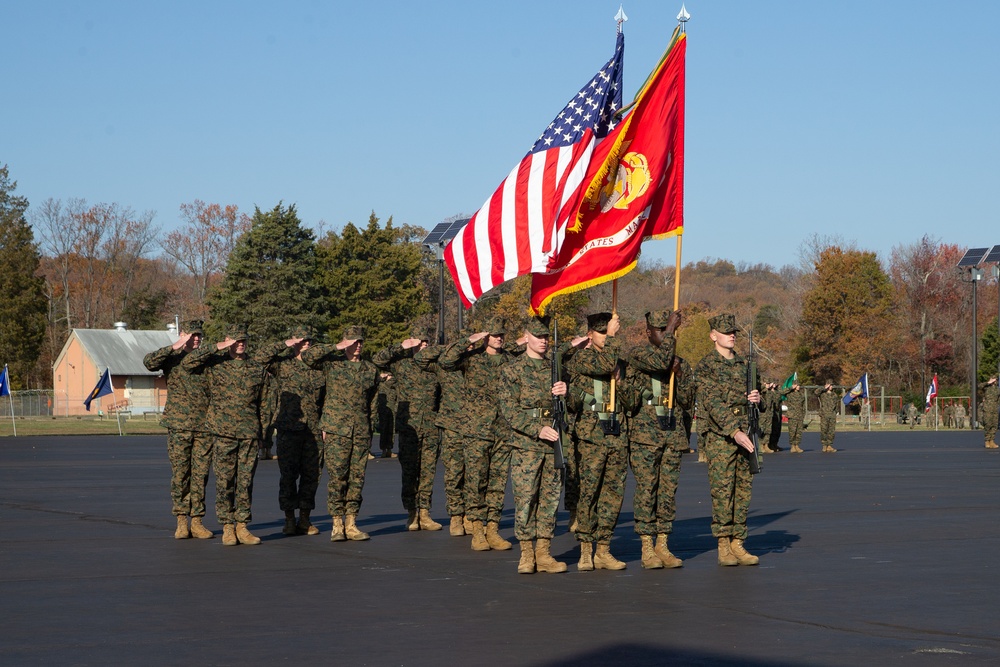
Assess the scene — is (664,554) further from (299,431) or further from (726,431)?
(299,431)

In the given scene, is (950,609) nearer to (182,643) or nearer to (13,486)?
(182,643)

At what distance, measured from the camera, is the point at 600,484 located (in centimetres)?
1145

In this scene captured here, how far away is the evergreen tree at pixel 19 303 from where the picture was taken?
8400 centimetres

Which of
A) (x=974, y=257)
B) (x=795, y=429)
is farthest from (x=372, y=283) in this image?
(x=795, y=429)

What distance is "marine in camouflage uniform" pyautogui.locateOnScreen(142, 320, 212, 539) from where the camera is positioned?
46.1 feet

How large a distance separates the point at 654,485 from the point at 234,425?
4.42m

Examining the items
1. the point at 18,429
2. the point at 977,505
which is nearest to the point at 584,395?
the point at 977,505

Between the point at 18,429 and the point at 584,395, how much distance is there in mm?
48534

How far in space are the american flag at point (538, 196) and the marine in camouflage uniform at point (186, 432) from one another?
2.98 meters

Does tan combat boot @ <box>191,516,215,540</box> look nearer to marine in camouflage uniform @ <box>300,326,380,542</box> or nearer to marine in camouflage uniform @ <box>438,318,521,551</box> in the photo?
marine in camouflage uniform @ <box>300,326,380,542</box>

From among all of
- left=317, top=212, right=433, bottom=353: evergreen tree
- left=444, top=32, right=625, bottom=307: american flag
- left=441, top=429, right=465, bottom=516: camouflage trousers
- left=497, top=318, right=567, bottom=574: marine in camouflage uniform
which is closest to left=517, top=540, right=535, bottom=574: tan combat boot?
left=497, top=318, right=567, bottom=574: marine in camouflage uniform

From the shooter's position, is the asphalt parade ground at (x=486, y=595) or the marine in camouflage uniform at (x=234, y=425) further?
the marine in camouflage uniform at (x=234, y=425)

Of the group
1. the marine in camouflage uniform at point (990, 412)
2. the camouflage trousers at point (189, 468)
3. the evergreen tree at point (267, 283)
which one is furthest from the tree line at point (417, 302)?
the camouflage trousers at point (189, 468)

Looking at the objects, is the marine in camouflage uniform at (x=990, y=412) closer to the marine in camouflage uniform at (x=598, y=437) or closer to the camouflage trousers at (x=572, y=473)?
the camouflage trousers at (x=572, y=473)
